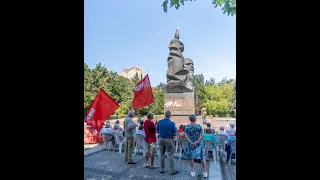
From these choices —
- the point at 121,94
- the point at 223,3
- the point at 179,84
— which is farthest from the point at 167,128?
the point at 121,94

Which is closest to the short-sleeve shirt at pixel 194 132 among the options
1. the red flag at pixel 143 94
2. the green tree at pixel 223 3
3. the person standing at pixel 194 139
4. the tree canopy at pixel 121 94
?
the person standing at pixel 194 139

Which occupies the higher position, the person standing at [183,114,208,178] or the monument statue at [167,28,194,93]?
the monument statue at [167,28,194,93]

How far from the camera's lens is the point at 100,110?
5.58 metres

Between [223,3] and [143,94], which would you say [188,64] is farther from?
[223,3]

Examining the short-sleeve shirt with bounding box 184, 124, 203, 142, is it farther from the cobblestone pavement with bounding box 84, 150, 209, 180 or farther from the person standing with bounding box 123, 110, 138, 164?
the person standing with bounding box 123, 110, 138, 164

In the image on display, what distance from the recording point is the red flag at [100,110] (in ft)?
18.1

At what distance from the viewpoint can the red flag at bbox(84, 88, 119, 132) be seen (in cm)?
552

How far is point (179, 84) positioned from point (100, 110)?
8.72 meters

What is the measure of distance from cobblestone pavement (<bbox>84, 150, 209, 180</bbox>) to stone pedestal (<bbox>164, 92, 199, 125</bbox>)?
16.7ft

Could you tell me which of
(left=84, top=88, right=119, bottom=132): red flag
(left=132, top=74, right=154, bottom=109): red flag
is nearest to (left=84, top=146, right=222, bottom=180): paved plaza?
(left=84, top=88, right=119, bottom=132): red flag

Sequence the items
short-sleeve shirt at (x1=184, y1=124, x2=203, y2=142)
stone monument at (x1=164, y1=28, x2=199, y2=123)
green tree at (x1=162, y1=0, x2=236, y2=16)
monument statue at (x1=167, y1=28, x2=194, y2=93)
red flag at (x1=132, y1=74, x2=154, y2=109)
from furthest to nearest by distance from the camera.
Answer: monument statue at (x1=167, y1=28, x2=194, y2=93), stone monument at (x1=164, y1=28, x2=199, y2=123), red flag at (x1=132, y1=74, x2=154, y2=109), short-sleeve shirt at (x1=184, y1=124, x2=203, y2=142), green tree at (x1=162, y1=0, x2=236, y2=16)

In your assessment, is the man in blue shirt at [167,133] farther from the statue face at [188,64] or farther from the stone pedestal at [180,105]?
the statue face at [188,64]
